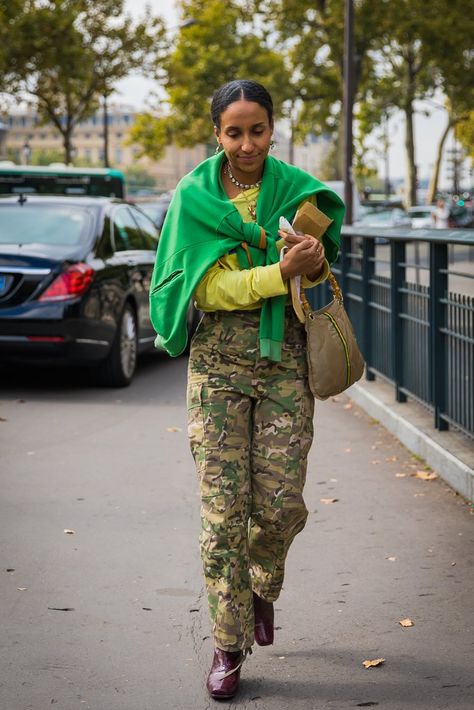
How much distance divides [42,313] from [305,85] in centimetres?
3879

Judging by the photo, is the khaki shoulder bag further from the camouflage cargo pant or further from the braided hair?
the braided hair

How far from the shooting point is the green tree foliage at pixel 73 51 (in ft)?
122

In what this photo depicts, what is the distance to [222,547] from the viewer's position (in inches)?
158

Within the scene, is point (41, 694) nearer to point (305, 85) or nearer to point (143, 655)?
point (143, 655)

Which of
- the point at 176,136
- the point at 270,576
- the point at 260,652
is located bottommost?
the point at 260,652

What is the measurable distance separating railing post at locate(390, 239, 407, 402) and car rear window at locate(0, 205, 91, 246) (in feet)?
9.57

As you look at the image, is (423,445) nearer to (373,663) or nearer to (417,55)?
(373,663)

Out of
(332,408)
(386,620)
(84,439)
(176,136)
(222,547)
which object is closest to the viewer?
(222,547)

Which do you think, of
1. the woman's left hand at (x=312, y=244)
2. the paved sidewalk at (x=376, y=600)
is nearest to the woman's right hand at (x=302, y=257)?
the woman's left hand at (x=312, y=244)

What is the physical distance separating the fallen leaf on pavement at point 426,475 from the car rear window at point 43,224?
454 cm

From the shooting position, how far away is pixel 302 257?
3.90 meters

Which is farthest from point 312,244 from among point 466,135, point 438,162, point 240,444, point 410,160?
point 466,135

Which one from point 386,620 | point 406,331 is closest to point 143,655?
point 386,620

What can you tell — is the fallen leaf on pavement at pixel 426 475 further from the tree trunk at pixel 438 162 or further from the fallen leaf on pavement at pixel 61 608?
the tree trunk at pixel 438 162
